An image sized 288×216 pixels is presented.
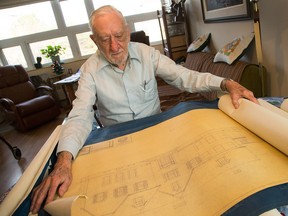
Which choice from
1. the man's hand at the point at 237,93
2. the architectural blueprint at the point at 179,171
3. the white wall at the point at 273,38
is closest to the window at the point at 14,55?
the white wall at the point at 273,38

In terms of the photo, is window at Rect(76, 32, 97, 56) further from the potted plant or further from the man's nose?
the man's nose

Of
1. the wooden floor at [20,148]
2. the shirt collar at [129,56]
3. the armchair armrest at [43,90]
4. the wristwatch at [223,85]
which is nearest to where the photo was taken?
the wristwatch at [223,85]

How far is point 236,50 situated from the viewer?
1.85 meters

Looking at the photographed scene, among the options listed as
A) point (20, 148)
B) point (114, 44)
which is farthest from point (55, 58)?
point (114, 44)

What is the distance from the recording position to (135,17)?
4512mm

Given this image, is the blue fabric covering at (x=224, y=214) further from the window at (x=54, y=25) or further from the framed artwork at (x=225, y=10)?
the window at (x=54, y=25)

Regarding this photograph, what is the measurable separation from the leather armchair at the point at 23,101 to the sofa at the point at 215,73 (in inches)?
78.3

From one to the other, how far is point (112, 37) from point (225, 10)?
5.02 ft

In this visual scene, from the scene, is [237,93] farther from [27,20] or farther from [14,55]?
[14,55]

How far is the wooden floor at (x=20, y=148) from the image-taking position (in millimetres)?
2447

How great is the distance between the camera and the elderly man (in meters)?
0.90

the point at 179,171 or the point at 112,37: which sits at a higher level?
the point at 112,37

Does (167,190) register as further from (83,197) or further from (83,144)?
(83,144)

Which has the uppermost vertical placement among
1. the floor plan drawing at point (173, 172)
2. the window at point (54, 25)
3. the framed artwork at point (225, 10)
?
the window at point (54, 25)
